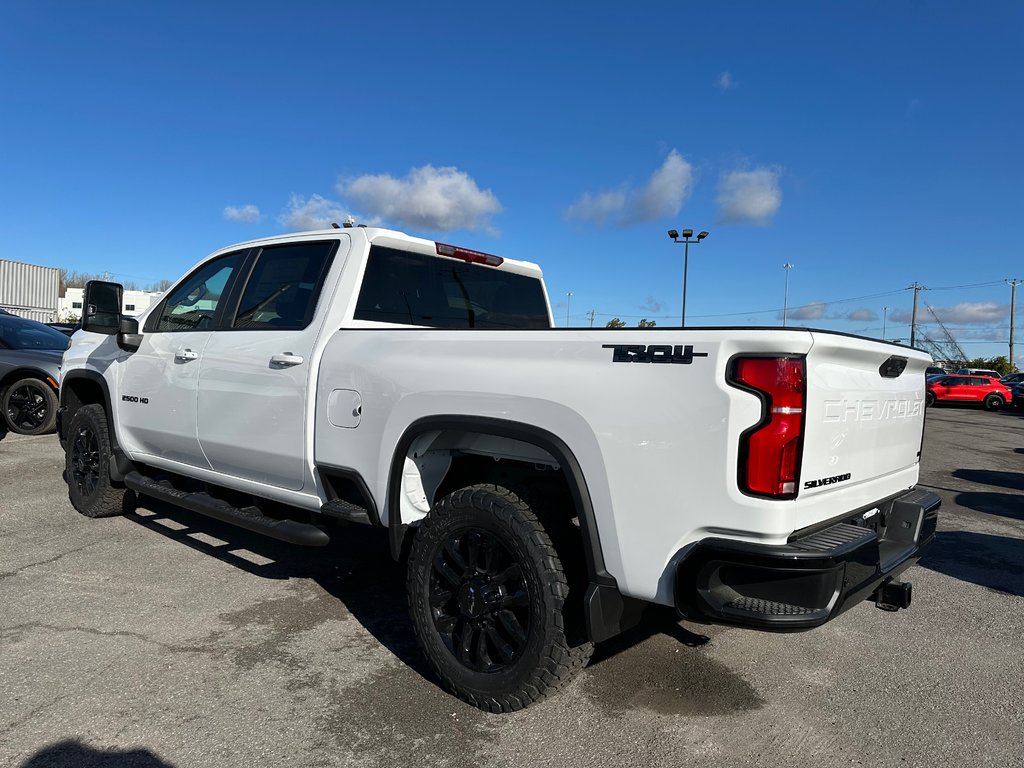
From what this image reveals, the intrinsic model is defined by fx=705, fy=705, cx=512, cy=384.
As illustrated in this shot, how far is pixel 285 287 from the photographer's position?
13.1 feet

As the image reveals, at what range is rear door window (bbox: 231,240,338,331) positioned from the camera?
3801 millimetres

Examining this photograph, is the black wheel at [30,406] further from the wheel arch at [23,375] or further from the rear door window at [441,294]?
the rear door window at [441,294]

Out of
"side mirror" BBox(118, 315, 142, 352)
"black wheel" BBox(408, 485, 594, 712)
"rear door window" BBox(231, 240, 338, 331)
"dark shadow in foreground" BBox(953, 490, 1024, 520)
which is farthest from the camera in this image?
"dark shadow in foreground" BBox(953, 490, 1024, 520)

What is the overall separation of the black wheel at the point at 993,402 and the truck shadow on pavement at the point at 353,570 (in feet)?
91.2

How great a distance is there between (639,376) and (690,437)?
0.87ft

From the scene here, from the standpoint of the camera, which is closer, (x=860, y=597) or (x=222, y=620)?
(x=860, y=597)

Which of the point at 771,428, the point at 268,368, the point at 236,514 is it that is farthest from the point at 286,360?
the point at 771,428

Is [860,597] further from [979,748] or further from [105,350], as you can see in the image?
[105,350]

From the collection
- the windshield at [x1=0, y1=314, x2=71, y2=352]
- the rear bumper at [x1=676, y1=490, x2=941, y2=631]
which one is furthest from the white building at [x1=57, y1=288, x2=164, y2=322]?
the rear bumper at [x1=676, y1=490, x2=941, y2=631]

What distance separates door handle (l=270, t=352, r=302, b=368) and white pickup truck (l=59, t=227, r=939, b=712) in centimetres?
1

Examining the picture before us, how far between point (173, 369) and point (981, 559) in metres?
5.96

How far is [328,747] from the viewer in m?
2.60

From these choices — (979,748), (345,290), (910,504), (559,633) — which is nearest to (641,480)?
(559,633)

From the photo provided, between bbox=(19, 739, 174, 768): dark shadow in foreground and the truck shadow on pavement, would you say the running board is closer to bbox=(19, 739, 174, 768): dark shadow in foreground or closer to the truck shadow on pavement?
the truck shadow on pavement
